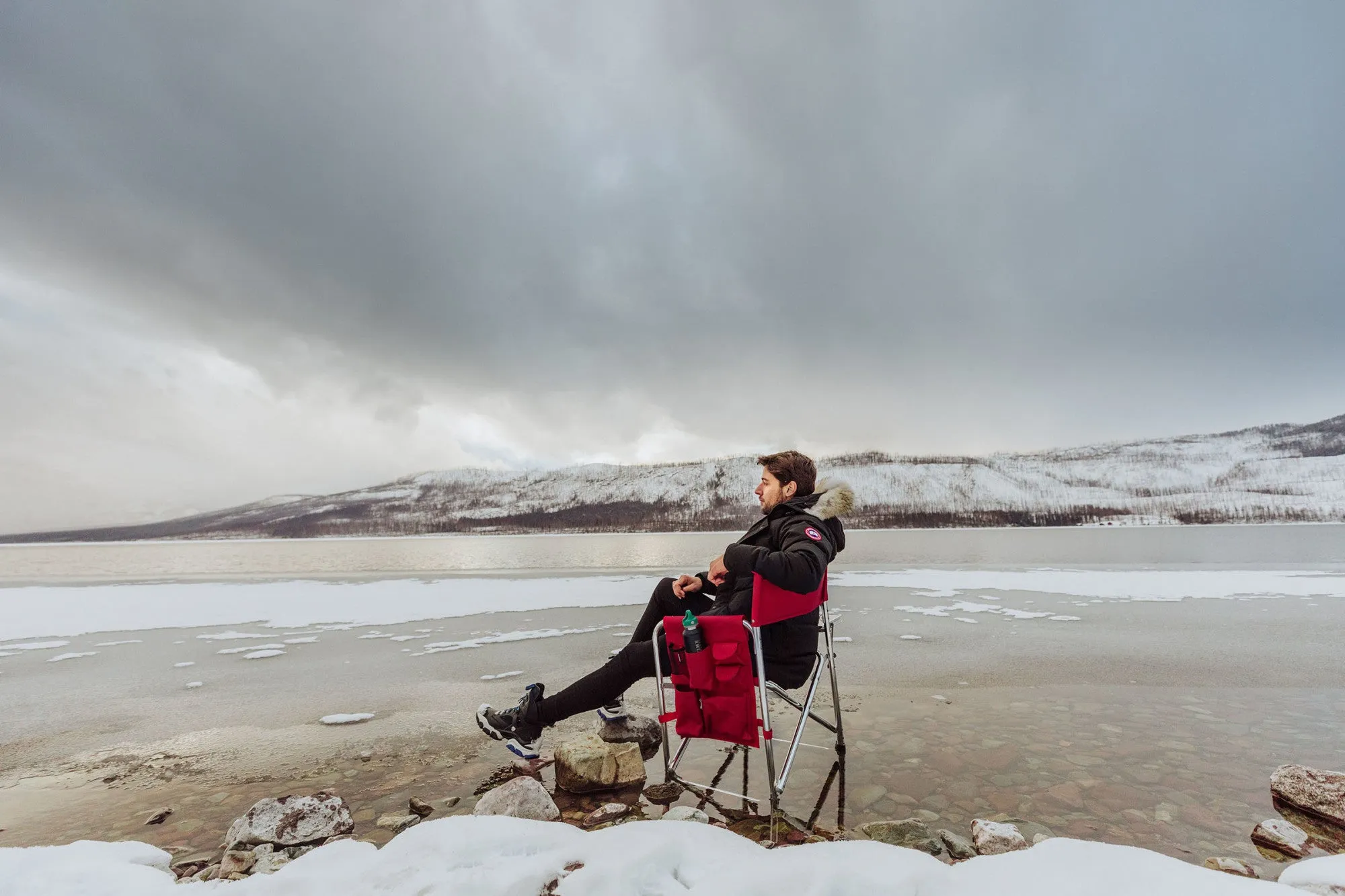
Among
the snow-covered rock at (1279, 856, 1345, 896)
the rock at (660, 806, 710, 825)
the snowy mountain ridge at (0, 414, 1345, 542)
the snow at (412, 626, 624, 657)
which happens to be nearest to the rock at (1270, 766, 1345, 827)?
the snow-covered rock at (1279, 856, 1345, 896)

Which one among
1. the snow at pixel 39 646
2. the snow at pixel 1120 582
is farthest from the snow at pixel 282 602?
the snow at pixel 1120 582

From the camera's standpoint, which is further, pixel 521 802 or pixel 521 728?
pixel 521 728

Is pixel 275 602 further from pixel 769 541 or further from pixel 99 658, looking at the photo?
pixel 769 541

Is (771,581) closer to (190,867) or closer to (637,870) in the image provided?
(637,870)

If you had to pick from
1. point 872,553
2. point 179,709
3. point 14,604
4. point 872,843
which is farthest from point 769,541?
point 872,553

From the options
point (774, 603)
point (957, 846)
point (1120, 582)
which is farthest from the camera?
point (1120, 582)

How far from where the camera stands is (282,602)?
13117 millimetres

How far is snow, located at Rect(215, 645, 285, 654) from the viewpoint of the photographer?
7488 mm

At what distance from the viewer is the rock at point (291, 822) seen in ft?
8.23

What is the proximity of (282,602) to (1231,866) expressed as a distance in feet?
51.7

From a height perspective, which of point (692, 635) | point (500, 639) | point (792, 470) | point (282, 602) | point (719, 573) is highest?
point (792, 470)

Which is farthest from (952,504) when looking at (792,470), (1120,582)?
(792,470)

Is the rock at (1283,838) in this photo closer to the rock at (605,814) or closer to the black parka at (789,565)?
the black parka at (789,565)

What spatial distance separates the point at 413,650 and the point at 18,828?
4.57m
